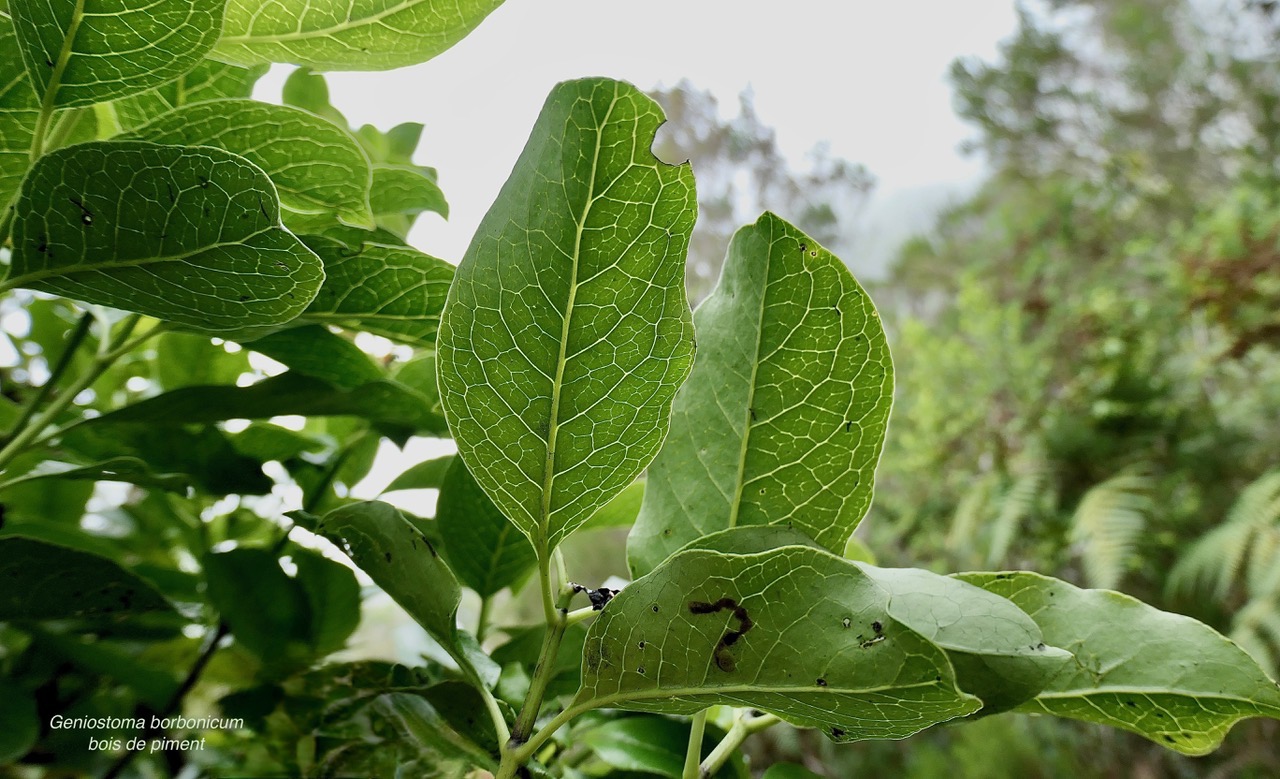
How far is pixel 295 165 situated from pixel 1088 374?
2528 millimetres

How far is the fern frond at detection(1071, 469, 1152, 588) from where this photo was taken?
195 centimetres

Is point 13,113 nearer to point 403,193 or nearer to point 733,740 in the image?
point 403,193

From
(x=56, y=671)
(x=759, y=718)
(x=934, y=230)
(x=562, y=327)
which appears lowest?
(x=56, y=671)

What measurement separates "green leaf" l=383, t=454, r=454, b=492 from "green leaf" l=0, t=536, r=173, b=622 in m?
0.10

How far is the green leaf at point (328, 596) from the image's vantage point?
0.29m

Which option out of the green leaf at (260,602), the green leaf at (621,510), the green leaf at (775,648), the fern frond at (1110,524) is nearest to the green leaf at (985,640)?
the green leaf at (775,648)

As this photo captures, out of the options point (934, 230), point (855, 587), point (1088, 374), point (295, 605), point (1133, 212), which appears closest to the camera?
point (855, 587)

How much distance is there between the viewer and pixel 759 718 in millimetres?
210

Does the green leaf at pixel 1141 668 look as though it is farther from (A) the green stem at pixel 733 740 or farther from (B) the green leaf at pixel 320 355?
(B) the green leaf at pixel 320 355

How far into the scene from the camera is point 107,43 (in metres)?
0.18

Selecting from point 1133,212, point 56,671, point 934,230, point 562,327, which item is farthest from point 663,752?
point 934,230

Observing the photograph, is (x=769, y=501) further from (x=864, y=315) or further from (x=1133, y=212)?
(x=1133, y=212)

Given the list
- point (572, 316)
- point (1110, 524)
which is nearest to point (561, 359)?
point (572, 316)

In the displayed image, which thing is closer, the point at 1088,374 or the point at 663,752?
the point at 663,752
